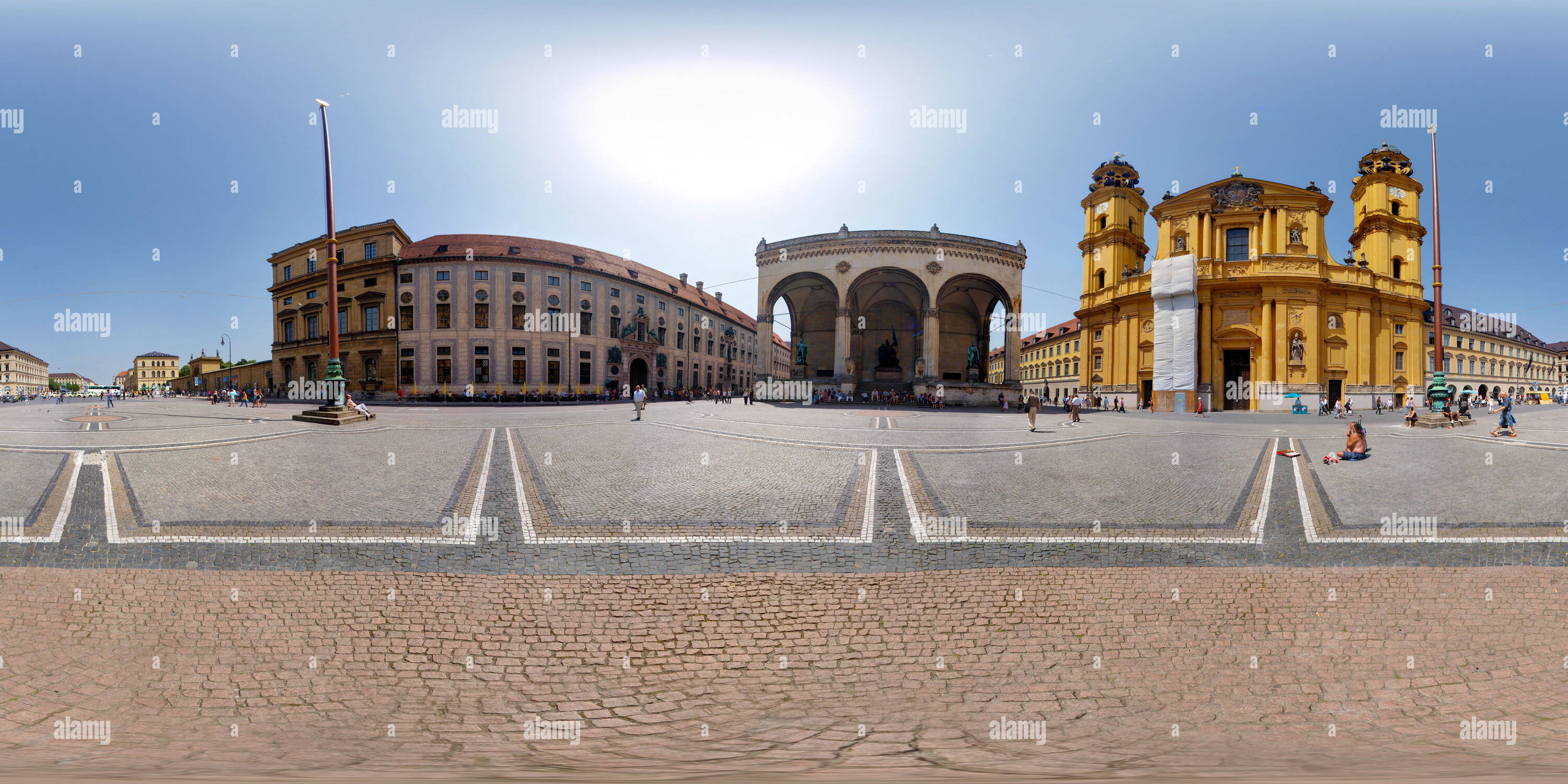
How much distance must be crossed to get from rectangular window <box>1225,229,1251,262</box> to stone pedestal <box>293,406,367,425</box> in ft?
149

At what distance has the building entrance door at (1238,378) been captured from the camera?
1336 inches

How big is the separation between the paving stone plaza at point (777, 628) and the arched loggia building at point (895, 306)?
30.8 metres

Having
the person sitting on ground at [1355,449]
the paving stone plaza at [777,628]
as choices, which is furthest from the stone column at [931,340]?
the paving stone plaza at [777,628]

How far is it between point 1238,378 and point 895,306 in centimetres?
2327

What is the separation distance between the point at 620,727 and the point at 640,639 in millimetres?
685

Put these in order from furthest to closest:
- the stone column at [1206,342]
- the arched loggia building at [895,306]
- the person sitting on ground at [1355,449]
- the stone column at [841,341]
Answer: the stone column at [841,341]
the arched loggia building at [895,306]
the stone column at [1206,342]
the person sitting on ground at [1355,449]

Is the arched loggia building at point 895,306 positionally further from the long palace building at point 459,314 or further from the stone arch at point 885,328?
the long palace building at point 459,314

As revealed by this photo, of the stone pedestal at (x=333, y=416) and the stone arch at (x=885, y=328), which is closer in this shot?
the stone pedestal at (x=333, y=416)

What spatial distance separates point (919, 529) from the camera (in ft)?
18.7

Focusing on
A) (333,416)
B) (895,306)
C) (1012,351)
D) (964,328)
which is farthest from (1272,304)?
(333,416)

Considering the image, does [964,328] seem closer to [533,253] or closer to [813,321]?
[813,321]

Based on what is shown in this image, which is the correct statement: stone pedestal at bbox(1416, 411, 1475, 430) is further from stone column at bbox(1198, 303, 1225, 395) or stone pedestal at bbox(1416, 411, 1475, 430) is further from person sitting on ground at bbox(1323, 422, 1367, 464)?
stone column at bbox(1198, 303, 1225, 395)

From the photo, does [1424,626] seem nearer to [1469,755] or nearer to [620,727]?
[1469,755]

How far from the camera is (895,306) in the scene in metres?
46.5
